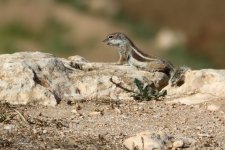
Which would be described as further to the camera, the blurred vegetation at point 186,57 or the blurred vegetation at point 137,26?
the blurred vegetation at point 137,26

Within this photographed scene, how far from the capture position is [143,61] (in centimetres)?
1116

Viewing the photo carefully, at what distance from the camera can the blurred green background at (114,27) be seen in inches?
1125

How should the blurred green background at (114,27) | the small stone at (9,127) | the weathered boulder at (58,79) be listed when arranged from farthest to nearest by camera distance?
1. the blurred green background at (114,27)
2. the weathered boulder at (58,79)
3. the small stone at (9,127)

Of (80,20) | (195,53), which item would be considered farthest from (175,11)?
(195,53)

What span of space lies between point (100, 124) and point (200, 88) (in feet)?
5.13

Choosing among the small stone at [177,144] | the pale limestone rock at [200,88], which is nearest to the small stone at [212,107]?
the pale limestone rock at [200,88]

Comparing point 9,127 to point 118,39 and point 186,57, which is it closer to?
point 118,39

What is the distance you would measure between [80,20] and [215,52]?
5732 mm

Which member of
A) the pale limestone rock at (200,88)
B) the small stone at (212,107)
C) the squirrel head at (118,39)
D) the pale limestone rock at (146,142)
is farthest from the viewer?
the squirrel head at (118,39)

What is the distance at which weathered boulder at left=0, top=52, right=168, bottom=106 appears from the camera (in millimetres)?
9375

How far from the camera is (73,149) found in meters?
8.17

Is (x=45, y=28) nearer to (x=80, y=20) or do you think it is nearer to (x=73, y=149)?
(x=80, y=20)

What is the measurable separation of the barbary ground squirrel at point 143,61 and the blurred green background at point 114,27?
43.7 ft

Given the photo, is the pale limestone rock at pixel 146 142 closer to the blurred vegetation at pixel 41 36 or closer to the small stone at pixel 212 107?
the small stone at pixel 212 107
